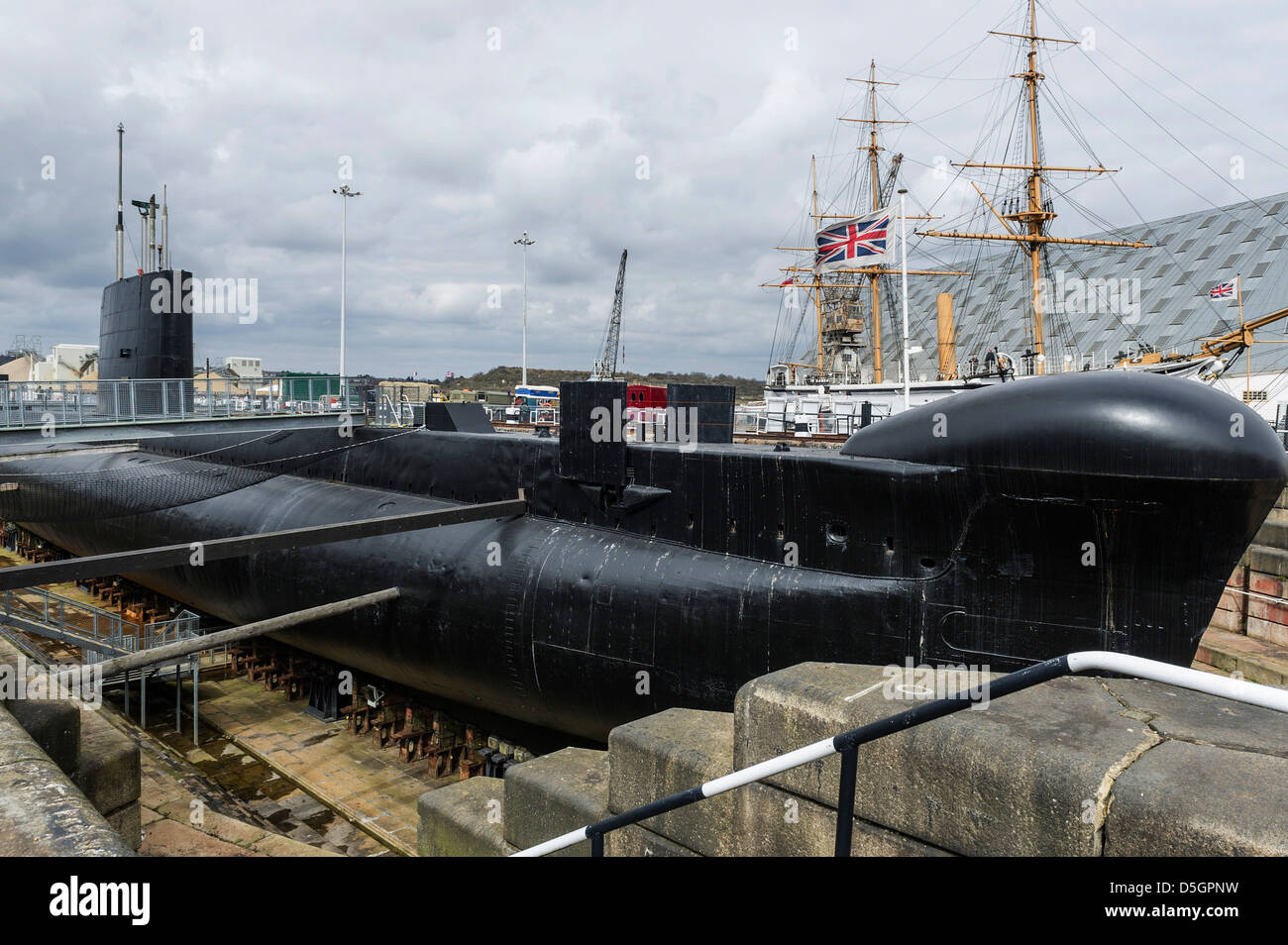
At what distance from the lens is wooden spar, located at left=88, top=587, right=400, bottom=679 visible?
32.3 ft

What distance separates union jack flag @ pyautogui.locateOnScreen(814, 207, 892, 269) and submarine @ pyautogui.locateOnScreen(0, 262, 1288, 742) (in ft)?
24.9

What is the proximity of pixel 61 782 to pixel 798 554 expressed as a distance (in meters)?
6.98

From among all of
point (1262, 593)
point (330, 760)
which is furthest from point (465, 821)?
point (1262, 593)

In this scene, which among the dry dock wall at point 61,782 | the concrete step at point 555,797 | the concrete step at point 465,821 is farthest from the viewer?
the concrete step at point 465,821

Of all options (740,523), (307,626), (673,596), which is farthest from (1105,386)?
(307,626)

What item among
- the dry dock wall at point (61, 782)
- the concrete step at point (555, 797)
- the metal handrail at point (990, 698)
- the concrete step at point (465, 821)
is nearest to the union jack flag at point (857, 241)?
the concrete step at point (465, 821)

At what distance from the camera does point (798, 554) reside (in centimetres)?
913

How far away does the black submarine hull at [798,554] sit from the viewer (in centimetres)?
690

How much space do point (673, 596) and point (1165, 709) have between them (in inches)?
258

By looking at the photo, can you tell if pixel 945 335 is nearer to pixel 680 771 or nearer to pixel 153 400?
pixel 153 400

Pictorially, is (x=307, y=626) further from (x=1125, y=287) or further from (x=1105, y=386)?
(x=1125, y=287)

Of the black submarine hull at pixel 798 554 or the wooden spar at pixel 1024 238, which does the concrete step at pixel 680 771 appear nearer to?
the black submarine hull at pixel 798 554

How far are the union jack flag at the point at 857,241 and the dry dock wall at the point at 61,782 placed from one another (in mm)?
16970

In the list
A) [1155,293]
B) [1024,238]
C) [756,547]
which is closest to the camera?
[756,547]
